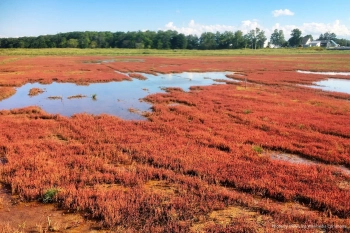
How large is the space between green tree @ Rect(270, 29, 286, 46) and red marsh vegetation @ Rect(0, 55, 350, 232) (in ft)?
607

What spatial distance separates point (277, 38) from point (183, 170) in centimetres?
19997

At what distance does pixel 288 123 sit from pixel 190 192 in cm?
1085

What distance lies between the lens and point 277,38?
616 ft

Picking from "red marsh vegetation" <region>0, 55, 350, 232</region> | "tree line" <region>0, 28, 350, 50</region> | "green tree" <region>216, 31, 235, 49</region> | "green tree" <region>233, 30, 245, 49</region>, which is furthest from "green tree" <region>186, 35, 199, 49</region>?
"red marsh vegetation" <region>0, 55, 350, 232</region>

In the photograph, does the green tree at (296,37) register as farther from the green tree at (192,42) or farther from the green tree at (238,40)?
the green tree at (192,42)

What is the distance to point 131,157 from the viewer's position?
11398mm

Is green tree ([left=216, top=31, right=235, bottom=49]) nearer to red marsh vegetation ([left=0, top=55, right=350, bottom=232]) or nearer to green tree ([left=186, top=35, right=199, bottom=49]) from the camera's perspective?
green tree ([left=186, top=35, right=199, bottom=49])

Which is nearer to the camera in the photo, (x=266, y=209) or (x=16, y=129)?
(x=266, y=209)

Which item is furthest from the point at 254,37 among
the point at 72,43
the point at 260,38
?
the point at 72,43

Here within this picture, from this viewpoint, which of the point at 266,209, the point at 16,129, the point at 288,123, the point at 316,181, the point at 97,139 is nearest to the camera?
the point at 266,209

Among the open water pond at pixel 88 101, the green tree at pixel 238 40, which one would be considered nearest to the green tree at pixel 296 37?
the green tree at pixel 238 40

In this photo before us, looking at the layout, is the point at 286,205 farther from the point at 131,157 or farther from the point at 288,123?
the point at 288,123

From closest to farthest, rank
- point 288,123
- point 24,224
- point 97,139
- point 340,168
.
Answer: point 24,224 < point 340,168 < point 97,139 < point 288,123

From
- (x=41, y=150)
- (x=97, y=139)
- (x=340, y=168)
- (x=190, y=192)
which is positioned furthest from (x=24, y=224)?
(x=340, y=168)
